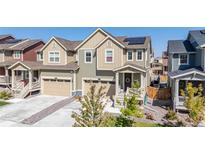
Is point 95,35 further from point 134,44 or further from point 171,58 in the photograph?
point 171,58

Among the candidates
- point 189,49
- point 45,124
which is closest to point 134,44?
point 189,49

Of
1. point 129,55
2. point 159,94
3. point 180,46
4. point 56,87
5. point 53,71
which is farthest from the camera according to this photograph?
point 56,87

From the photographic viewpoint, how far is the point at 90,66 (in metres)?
21.1

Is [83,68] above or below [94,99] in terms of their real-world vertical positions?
above

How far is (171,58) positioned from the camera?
65.5 feet

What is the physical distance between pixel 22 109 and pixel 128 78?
32.3 ft

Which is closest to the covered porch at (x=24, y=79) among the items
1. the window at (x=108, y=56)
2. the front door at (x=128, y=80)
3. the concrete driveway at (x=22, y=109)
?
the concrete driveway at (x=22, y=109)

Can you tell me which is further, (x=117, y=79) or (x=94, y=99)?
(x=117, y=79)

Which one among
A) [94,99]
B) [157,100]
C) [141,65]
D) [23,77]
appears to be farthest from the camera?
[23,77]

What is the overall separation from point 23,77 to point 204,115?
19348 millimetres

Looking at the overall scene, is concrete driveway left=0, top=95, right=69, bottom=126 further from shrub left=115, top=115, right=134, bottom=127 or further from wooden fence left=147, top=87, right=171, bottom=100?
wooden fence left=147, top=87, right=171, bottom=100

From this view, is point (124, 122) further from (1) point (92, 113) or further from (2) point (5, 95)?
(2) point (5, 95)

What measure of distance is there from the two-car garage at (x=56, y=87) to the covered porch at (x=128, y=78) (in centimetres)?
548

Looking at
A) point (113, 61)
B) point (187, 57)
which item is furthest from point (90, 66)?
point (187, 57)
